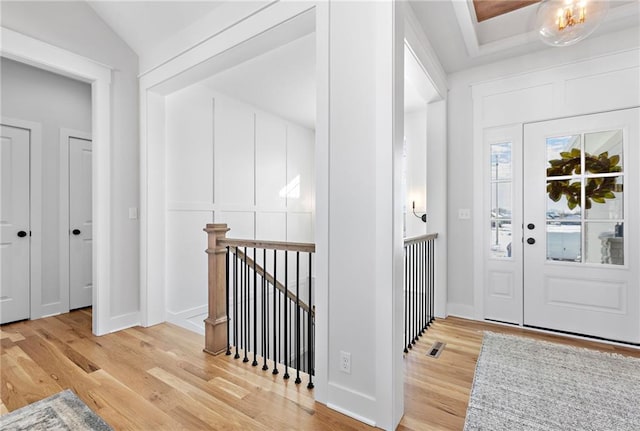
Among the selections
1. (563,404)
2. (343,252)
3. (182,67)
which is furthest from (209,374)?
(182,67)

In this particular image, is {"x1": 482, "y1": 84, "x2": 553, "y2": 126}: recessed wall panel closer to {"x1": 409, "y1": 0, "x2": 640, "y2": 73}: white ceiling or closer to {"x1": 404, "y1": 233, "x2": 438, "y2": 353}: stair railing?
{"x1": 409, "y1": 0, "x2": 640, "y2": 73}: white ceiling

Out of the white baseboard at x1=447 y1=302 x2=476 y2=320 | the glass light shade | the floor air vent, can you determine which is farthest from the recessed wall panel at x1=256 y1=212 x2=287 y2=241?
the glass light shade

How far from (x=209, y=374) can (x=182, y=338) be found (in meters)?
0.82

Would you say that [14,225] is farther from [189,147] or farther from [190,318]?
[190,318]

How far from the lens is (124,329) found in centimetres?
297

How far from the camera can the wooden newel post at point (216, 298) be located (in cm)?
242

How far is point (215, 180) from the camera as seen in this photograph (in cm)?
388

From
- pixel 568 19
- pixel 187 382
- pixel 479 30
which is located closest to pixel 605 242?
pixel 568 19

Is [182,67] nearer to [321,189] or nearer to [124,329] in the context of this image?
[321,189]

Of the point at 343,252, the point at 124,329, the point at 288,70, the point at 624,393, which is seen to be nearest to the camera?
the point at 343,252

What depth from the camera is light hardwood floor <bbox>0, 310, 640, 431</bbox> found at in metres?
1.64

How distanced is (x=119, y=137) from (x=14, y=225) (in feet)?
5.02

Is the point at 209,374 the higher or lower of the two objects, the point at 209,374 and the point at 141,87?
the lower

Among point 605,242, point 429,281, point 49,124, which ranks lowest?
point 429,281
